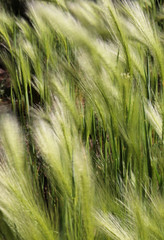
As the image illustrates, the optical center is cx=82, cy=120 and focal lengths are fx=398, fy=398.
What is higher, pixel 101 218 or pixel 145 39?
pixel 145 39

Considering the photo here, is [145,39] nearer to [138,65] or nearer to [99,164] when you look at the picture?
[138,65]

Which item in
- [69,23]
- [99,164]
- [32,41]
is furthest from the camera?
[32,41]

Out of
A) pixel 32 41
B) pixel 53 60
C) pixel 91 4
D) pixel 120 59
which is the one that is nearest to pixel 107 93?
pixel 120 59

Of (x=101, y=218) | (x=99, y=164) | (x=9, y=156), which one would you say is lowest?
(x=99, y=164)

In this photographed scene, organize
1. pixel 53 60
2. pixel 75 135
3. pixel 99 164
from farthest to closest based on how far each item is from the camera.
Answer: pixel 53 60 → pixel 99 164 → pixel 75 135

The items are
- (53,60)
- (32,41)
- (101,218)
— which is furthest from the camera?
(32,41)

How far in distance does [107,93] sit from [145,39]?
0.25m

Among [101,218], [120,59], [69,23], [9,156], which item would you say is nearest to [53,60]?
[69,23]

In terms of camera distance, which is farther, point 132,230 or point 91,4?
point 91,4

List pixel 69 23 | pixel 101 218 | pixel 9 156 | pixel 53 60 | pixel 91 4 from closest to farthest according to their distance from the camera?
pixel 101 218 < pixel 9 156 < pixel 69 23 < pixel 53 60 < pixel 91 4

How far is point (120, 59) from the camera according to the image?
1227 millimetres

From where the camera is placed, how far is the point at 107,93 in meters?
1.06

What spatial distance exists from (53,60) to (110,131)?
1.78 feet

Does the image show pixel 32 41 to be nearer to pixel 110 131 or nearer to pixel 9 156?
pixel 110 131
